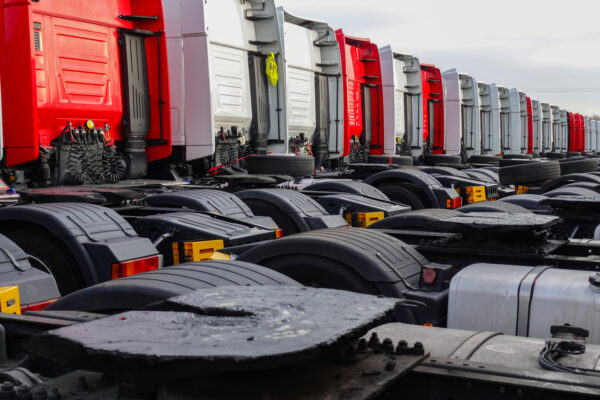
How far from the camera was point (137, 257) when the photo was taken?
188 inches

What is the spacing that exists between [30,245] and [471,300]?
297cm

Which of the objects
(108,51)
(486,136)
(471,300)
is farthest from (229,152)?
(486,136)

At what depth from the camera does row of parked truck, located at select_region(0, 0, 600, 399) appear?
1781mm

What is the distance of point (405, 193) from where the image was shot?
10.3 m

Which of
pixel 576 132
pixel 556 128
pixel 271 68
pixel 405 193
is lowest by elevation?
pixel 405 193

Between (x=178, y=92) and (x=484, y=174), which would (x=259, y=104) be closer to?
(x=178, y=92)

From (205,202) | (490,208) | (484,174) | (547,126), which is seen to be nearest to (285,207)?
(205,202)

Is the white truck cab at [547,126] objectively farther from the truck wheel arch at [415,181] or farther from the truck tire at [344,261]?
the truck tire at [344,261]

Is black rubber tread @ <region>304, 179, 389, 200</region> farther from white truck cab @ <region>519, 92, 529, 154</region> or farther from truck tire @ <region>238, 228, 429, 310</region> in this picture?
white truck cab @ <region>519, 92, 529, 154</region>

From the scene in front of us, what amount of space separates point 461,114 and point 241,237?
19088mm

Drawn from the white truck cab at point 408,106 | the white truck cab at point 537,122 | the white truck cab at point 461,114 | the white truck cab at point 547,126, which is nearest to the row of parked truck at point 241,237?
the white truck cab at point 408,106

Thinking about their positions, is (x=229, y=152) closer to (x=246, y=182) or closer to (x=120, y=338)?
(x=246, y=182)

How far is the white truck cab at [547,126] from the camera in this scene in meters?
37.3

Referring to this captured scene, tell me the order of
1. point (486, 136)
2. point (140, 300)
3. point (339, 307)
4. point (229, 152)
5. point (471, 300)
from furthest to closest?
point (486, 136) → point (229, 152) → point (471, 300) → point (140, 300) → point (339, 307)
